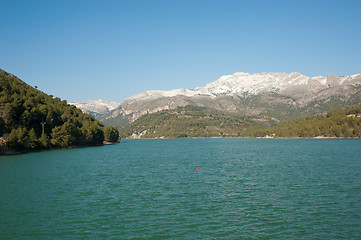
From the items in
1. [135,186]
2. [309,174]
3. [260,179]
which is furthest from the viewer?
[309,174]

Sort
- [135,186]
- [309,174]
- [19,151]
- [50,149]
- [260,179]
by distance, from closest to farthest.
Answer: [135,186], [260,179], [309,174], [19,151], [50,149]

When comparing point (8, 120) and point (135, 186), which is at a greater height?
point (8, 120)

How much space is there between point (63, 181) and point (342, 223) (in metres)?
39.3

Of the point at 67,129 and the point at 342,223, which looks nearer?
the point at 342,223

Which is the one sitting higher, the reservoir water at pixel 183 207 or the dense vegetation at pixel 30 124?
the dense vegetation at pixel 30 124

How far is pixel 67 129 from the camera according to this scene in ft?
449

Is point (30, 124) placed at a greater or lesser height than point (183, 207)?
greater

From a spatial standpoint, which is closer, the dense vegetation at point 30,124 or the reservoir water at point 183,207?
the reservoir water at point 183,207

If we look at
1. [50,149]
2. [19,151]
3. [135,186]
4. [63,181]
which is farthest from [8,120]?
[135,186]

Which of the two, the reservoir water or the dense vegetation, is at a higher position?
the dense vegetation

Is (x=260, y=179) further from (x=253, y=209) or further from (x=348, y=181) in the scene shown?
(x=253, y=209)

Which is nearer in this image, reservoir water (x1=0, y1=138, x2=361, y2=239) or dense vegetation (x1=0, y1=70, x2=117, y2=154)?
reservoir water (x1=0, y1=138, x2=361, y2=239)

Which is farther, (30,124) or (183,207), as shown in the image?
(30,124)

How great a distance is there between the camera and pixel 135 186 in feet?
139
